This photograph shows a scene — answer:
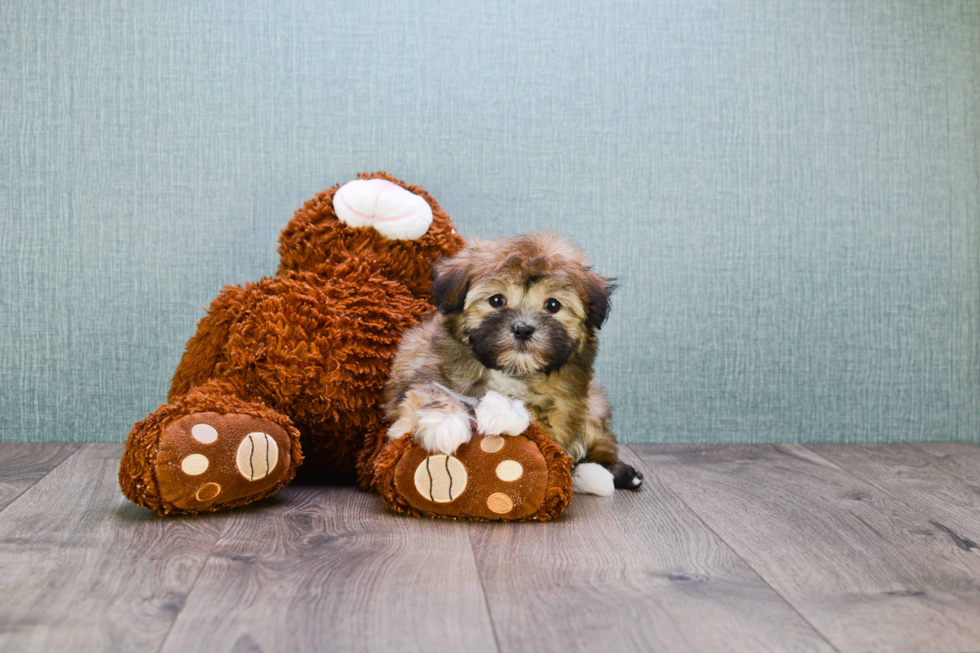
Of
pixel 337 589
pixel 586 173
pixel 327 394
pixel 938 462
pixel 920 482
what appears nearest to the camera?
pixel 337 589

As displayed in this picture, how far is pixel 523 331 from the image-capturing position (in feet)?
4.53

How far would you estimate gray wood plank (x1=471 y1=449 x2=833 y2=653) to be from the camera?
96 cm

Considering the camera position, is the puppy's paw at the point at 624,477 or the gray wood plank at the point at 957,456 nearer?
the puppy's paw at the point at 624,477

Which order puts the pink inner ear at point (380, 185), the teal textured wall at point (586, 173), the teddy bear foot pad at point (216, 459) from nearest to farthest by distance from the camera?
the teddy bear foot pad at point (216, 459)
the pink inner ear at point (380, 185)
the teal textured wall at point (586, 173)

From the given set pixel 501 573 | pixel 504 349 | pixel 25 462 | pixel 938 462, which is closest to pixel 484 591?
pixel 501 573

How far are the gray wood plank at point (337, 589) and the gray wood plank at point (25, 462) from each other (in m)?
0.54

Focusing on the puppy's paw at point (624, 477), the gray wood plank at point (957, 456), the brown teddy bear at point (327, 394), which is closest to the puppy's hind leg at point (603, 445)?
the puppy's paw at point (624, 477)

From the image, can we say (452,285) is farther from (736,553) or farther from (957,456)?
(957,456)

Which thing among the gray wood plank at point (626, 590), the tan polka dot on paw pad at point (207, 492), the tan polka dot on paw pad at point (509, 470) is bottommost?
the gray wood plank at point (626, 590)

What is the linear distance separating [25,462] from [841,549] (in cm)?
173

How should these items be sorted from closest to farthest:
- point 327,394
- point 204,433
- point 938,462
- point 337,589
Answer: point 337,589 < point 204,433 < point 327,394 < point 938,462

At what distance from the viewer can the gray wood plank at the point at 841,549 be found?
1.01m

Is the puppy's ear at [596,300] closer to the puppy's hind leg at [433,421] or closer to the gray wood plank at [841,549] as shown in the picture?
the puppy's hind leg at [433,421]

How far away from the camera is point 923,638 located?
0.97 meters
